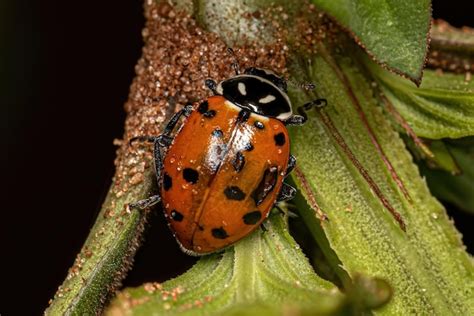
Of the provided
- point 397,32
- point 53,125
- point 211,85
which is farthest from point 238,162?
point 53,125

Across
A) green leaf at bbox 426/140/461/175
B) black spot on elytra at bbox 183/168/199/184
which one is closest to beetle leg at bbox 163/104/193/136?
black spot on elytra at bbox 183/168/199/184

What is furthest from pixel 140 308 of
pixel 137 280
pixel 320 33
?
pixel 137 280

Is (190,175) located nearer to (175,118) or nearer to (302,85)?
(175,118)

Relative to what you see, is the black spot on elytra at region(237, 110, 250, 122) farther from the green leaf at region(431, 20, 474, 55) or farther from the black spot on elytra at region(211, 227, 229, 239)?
the green leaf at region(431, 20, 474, 55)

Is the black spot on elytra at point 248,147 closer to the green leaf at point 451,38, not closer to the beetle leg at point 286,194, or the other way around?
the beetle leg at point 286,194

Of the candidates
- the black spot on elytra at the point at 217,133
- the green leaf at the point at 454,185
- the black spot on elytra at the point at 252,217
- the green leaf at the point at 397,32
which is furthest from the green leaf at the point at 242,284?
the green leaf at the point at 454,185

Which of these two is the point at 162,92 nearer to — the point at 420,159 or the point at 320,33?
the point at 320,33
